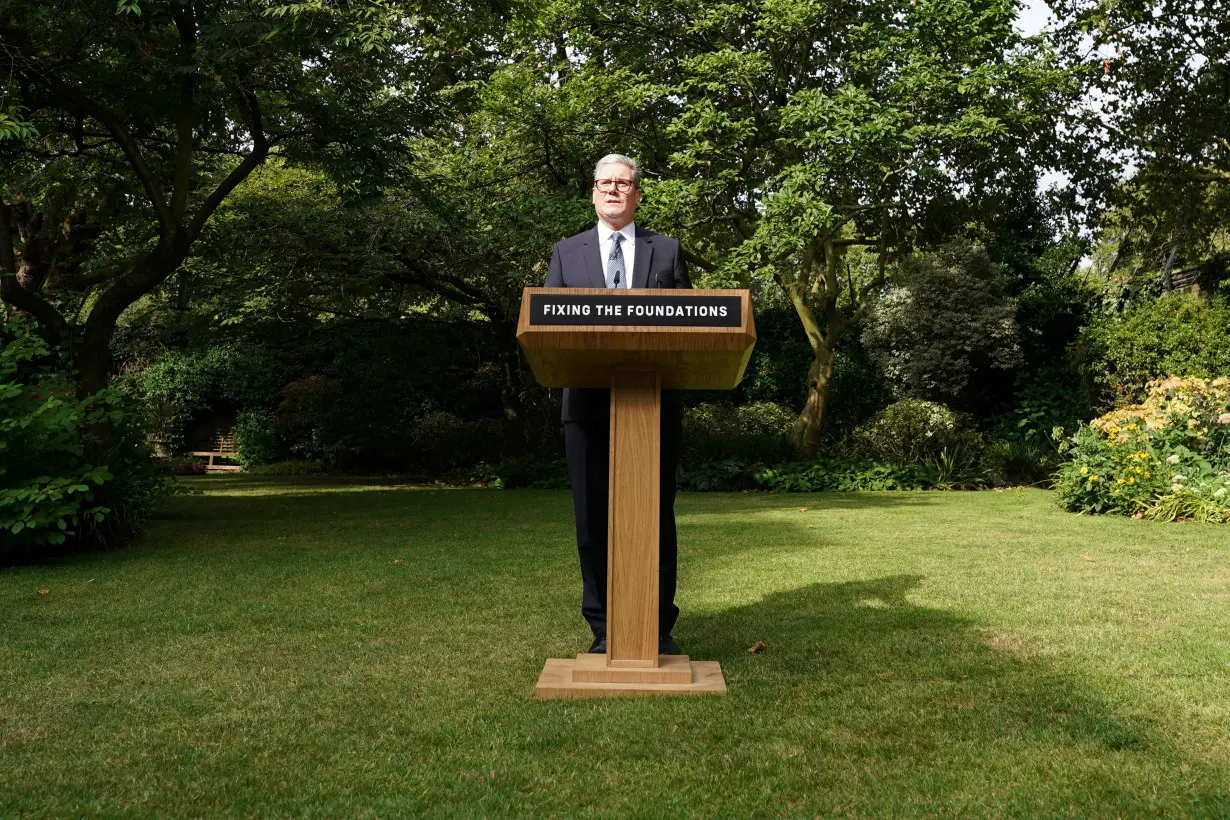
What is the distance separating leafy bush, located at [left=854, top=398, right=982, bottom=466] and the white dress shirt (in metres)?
11.8

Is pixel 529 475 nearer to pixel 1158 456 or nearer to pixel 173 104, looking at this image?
pixel 173 104

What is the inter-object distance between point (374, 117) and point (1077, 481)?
7.72 metres

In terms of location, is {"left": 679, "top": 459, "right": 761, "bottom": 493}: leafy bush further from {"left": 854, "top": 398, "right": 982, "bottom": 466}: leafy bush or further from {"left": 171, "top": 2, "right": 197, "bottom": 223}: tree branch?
{"left": 171, "top": 2, "right": 197, "bottom": 223}: tree branch

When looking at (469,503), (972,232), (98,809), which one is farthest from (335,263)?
(98,809)

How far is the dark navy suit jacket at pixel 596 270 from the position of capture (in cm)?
385

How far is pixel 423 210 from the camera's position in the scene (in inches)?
526

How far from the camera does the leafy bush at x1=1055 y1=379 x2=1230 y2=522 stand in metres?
8.96

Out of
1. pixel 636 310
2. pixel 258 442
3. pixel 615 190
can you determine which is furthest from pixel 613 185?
pixel 258 442

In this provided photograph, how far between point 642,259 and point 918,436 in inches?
481

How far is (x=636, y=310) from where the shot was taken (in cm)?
326

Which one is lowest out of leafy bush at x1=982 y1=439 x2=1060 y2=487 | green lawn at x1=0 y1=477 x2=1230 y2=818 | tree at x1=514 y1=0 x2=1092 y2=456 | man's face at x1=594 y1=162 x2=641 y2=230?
green lawn at x1=0 y1=477 x2=1230 y2=818

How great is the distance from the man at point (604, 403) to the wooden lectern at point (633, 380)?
0.20 m

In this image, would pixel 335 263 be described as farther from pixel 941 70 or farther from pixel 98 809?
pixel 98 809

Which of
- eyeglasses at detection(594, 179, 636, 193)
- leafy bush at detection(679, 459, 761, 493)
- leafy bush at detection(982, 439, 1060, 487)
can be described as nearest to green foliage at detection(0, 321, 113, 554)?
eyeglasses at detection(594, 179, 636, 193)
